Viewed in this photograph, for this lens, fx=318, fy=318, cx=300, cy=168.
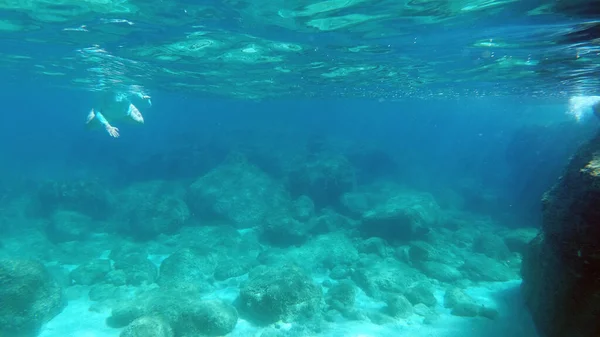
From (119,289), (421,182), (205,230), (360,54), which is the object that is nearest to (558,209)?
(360,54)

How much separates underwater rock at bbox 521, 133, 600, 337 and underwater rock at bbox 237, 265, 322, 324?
5.81m

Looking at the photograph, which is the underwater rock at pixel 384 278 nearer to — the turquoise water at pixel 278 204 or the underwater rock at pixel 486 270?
the turquoise water at pixel 278 204

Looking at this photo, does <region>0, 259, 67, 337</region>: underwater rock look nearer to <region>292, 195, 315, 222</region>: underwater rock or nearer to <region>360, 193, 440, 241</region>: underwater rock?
<region>292, 195, 315, 222</region>: underwater rock

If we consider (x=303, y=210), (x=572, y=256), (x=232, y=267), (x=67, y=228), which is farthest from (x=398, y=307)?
(x=67, y=228)

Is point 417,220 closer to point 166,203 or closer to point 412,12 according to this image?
point 412,12

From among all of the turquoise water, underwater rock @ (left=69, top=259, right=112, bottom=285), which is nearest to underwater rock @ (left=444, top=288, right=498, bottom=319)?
the turquoise water

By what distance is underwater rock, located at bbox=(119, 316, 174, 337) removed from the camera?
7691 millimetres

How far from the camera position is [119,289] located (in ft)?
37.4

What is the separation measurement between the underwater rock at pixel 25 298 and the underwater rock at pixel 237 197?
9.15 meters

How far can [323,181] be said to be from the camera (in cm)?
2209

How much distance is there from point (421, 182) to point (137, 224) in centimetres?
2653

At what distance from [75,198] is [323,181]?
15.7 meters

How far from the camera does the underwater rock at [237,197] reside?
18.3 m

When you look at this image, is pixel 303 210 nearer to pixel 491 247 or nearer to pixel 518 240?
pixel 491 247
